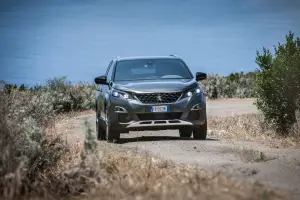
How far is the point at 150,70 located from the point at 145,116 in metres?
1.67

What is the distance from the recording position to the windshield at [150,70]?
15531mm

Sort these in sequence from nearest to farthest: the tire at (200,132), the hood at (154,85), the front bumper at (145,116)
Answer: the front bumper at (145,116)
the hood at (154,85)
the tire at (200,132)

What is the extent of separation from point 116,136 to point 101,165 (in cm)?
634

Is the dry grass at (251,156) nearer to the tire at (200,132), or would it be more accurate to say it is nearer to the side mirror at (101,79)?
the tire at (200,132)

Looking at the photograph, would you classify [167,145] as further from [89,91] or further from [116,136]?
[89,91]

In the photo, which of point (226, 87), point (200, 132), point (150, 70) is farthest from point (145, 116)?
point (226, 87)

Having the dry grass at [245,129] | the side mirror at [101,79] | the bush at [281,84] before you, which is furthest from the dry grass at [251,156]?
the bush at [281,84]

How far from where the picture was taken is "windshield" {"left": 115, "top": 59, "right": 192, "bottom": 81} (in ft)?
51.0

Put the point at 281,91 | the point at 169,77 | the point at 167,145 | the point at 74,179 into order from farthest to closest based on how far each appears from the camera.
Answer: the point at 281,91 → the point at 169,77 → the point at 167,145 → the point at 74,179

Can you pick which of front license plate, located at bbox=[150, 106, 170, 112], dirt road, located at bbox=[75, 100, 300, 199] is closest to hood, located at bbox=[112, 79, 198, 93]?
front license plate, located at bbox=[150, 106, 170, 112]

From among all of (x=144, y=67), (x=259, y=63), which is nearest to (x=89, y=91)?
(x=259, y=63)

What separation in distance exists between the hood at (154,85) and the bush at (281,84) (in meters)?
5.21

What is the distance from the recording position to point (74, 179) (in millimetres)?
8258

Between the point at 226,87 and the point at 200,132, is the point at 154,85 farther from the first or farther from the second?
the point at 226,87
